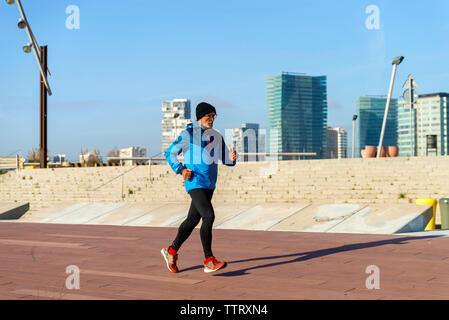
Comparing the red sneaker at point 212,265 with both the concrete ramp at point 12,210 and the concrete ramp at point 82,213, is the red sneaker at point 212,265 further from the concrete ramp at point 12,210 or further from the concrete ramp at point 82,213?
the concrete ramp at point 12,210

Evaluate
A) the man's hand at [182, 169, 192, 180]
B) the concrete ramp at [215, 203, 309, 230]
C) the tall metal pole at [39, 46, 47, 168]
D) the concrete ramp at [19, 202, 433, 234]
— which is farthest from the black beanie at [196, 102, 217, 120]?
the tall metal pole at [39, 46, 47, 168]

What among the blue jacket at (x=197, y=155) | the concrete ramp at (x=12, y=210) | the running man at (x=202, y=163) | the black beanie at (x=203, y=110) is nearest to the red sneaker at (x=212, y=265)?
the running man at (x=202, y=163)

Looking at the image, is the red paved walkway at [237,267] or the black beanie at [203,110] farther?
the black beanie at [203,110]

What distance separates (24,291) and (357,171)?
1378 cm

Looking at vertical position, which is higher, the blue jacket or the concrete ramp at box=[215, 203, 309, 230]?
the blue jacket

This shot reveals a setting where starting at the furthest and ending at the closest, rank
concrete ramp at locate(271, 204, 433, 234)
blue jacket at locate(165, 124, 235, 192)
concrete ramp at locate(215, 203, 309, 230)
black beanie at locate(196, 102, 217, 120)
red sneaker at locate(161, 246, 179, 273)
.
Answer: concrete ramp at locate(215, 203, 309, 230)
concrete ramp at locate(271, 204, 433, 234)
red sneaker at locate(161, 246, 179, 273)
black beanie at locate(196, 102, 217, 120)
blue jacket at locate(165, 124, 235, 192)

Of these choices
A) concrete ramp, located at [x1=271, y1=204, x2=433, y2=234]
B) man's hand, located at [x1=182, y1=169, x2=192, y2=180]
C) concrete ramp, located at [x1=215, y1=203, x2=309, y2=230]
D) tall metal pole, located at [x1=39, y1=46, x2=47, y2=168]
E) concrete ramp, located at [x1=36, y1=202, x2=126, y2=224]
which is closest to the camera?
man's hand, located at [x1=182, y1=169, x2=192, y2=180]

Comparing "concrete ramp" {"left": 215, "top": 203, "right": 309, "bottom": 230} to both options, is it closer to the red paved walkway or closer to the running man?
the red paved walkway

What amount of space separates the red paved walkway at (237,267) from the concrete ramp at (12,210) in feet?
25.8

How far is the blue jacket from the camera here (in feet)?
19.9

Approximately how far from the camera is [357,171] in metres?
17.5

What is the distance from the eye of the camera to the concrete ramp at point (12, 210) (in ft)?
60.1

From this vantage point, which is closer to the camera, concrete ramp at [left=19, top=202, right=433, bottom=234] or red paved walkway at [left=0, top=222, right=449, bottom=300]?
red paved walkway at [left=0, top=222, right=449, bottom=300]
